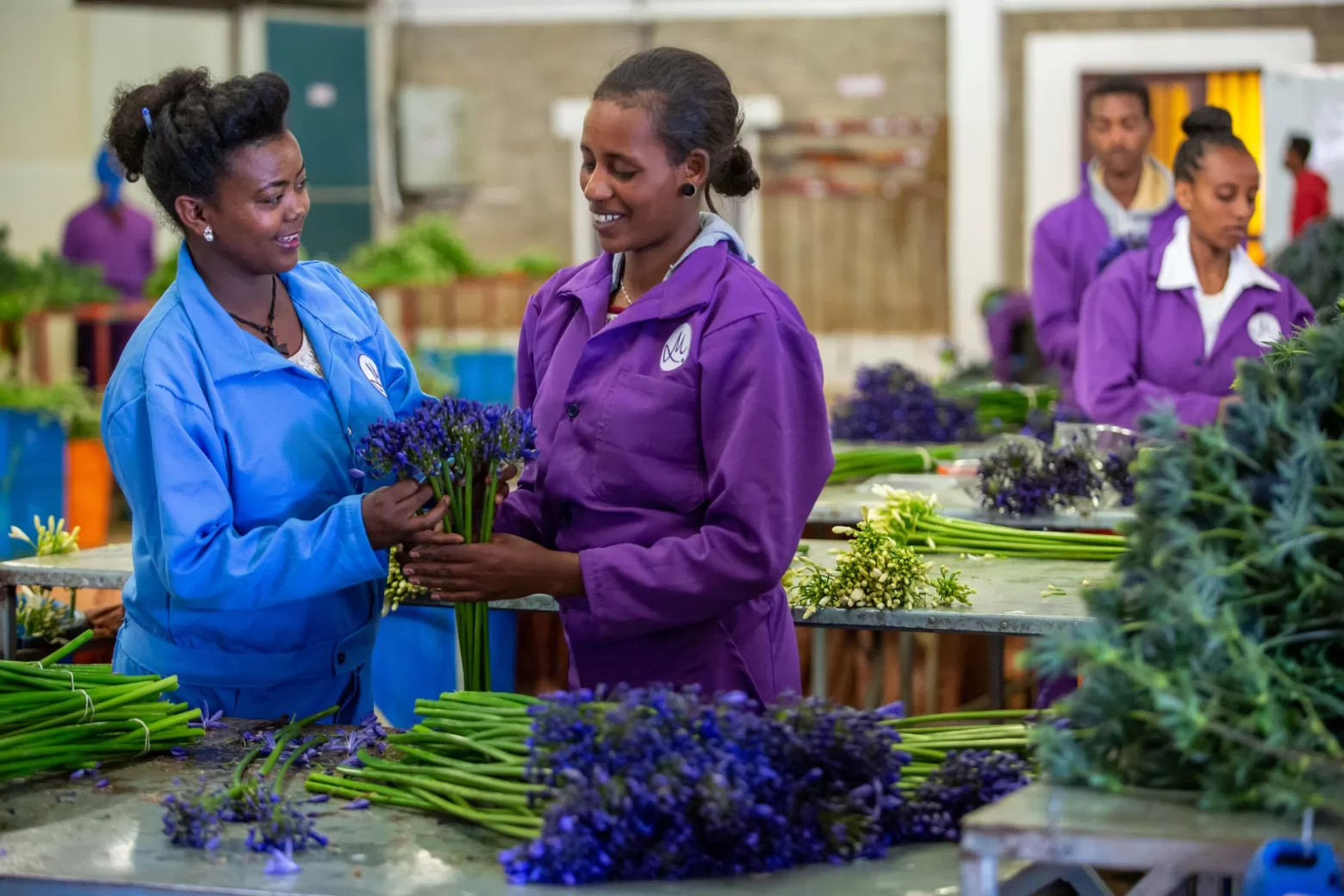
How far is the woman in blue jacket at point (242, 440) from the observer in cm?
247

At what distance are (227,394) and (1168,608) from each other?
151 cm

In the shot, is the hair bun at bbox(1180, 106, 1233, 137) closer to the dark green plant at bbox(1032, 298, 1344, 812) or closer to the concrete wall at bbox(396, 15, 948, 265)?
the dark green plant at bbox(1032, 298, 1344, 812)

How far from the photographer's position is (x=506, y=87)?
13.9 meters

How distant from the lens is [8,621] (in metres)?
3.47

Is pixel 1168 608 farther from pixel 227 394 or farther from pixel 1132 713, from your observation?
pixel 227 394

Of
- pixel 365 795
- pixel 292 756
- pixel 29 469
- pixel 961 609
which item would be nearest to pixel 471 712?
pixel 365 795

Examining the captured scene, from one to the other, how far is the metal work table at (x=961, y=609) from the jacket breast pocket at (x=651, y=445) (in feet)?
2.08

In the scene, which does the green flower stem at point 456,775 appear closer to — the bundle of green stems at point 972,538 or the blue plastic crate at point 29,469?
the bundle of green stems at point 972,538

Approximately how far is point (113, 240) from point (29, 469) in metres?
2.88

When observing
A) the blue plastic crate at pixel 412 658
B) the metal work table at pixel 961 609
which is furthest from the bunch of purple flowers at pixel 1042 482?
the blue plastic crate at pixel 412 658

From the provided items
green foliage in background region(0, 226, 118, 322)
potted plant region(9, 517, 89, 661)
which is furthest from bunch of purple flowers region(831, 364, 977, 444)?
green foliage in background region(0, 226, 118, 322)

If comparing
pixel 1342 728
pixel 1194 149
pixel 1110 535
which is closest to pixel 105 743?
pixel 1342 728

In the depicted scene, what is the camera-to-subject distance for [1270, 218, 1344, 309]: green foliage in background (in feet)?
20.8

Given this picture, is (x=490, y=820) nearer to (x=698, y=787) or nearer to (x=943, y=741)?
(x=698, y=787)
